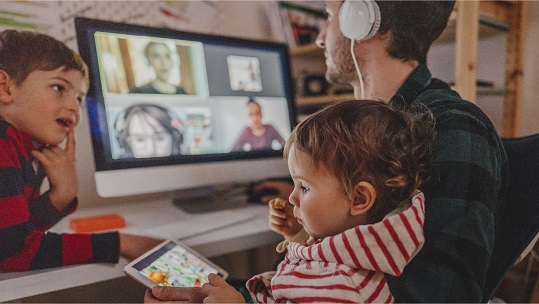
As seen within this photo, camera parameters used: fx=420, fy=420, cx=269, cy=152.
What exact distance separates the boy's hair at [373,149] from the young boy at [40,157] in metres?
0.48

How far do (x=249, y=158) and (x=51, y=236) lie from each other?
22.6 inches

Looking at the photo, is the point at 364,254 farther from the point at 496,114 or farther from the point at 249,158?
the point at 496,114

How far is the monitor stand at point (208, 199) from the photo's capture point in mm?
1221

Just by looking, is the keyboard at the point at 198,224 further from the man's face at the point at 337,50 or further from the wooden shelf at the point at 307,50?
the wooden shelf at the point at 307,50

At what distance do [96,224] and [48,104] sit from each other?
29 cm

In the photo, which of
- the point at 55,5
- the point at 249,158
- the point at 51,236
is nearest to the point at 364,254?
the point at 51,236

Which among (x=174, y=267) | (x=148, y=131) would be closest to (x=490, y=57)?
(x=148, y=131)

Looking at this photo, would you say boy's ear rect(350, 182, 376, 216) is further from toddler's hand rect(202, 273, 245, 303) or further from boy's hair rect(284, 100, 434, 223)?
toddler's hand rect(202, 273, 245, 303)

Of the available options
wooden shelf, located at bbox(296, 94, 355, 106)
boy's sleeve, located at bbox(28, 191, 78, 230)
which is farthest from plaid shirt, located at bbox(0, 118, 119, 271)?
wooden shelf, located at bbox(296, 94, 355, 106)

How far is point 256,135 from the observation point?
4.14ft

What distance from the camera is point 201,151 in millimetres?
1153

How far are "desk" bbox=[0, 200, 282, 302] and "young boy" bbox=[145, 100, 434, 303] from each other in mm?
245

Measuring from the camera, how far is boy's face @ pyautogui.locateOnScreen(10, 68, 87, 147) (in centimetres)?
84

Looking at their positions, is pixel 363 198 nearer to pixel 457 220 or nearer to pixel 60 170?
pixel 457 220
